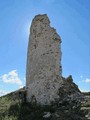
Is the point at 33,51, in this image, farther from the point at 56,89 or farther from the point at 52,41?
the point at 56,89

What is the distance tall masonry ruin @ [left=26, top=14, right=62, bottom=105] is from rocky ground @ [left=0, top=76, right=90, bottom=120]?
0.45m

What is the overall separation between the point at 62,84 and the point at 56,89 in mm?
633

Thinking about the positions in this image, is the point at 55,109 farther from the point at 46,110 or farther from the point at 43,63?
the point at 43,63

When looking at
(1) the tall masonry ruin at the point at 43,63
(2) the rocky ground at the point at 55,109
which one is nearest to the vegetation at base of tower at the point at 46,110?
(2) the rocky ground at the point at 55,109

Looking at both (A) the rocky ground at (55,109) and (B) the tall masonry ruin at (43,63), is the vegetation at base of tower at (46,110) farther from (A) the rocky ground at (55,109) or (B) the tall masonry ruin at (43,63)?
(B) the tall masonry ruin at (43,63)

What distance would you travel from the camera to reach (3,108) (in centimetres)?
1505

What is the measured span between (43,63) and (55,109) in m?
3.00

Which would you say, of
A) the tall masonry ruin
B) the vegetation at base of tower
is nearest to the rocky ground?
the vegetation at base of tower

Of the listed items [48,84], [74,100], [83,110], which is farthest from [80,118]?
[48,84]

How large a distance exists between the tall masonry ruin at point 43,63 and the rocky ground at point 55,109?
0.45m

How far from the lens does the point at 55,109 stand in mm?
13461

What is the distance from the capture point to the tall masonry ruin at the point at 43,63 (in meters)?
14.7

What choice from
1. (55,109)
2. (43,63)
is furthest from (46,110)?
(43,63)

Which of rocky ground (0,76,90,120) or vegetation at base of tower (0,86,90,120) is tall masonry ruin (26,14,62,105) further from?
vegetation at base of tower (0,86,90,120)
